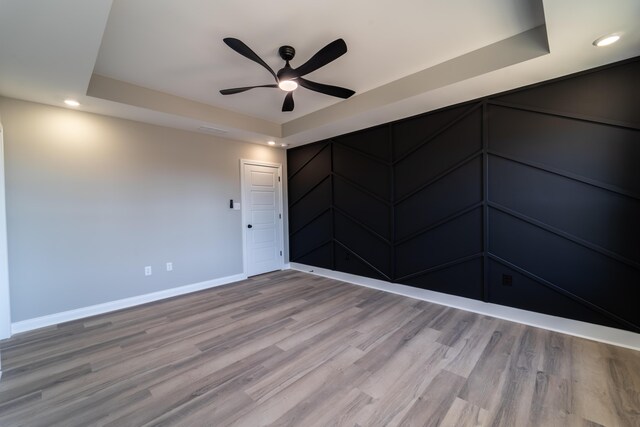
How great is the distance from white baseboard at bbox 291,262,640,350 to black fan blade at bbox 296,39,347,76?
304 cm

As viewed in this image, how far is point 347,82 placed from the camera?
9.99 feet

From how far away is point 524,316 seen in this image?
8.86 ft

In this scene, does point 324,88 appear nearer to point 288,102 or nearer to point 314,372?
point 288,102

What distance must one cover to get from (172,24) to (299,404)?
119 inches

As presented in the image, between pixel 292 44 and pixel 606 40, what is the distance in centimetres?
248

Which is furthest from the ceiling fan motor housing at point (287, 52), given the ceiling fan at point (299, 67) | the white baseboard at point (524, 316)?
the white baseboard at point (524, 316)

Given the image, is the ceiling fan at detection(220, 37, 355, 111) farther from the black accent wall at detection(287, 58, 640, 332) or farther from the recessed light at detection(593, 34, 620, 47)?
the recessed light at detection(593, 34, 620, 47)

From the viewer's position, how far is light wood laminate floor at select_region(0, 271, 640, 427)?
5.20 feet

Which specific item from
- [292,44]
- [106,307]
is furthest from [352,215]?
[106,307]

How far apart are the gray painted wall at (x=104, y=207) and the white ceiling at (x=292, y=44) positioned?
0.37 meters

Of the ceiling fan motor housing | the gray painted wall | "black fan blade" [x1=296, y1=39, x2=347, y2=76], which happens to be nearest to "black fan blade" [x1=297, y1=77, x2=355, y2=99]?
"black fan blade" [x1=296, y1=39, x2=347, y2=76]

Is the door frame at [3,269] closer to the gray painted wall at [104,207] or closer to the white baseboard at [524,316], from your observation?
the gray painted wall at [104,207]

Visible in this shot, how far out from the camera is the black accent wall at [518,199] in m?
2.24

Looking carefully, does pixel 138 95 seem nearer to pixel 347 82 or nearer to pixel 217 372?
pixel 347 82
